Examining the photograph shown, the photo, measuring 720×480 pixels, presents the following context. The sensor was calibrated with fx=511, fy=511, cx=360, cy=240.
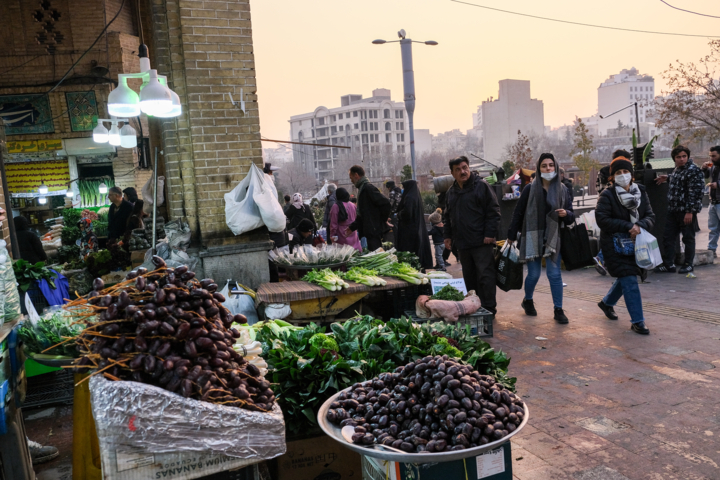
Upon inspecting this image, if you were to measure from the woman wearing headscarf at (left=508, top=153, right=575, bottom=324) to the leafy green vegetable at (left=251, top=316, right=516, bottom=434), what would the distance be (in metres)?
3.06

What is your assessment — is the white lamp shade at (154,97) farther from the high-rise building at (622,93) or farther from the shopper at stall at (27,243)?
the high-rise building at (622,93)

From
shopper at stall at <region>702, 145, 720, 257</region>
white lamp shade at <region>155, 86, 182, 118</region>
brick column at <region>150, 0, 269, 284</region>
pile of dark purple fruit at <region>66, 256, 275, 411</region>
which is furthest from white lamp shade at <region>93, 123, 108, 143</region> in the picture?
shopper at stall at <region>702, 145, 720, 257</region>

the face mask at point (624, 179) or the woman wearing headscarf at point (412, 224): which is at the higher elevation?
the face mask at point (624, 179)

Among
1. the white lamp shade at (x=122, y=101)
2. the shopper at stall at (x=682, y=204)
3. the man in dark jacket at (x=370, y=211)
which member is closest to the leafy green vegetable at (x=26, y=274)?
the white lamp shade at (x=122, y=101)

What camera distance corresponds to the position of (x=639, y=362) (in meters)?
5.03

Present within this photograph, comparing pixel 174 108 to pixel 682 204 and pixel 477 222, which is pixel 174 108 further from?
pixel 682 204

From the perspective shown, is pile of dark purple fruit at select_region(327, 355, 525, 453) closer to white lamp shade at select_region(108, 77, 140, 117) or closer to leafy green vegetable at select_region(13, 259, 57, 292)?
white lamp shade at select_region(108, 77, 140, 117)

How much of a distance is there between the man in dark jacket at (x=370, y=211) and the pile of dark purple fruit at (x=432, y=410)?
5.54 metres

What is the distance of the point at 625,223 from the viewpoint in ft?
19.3

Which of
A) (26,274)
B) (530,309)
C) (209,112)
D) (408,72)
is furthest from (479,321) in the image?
(408,72)

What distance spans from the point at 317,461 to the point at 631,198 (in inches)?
187

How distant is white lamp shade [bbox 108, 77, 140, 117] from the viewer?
5.09 m

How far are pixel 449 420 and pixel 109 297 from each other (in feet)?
5.47

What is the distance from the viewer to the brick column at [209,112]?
5.88 m
